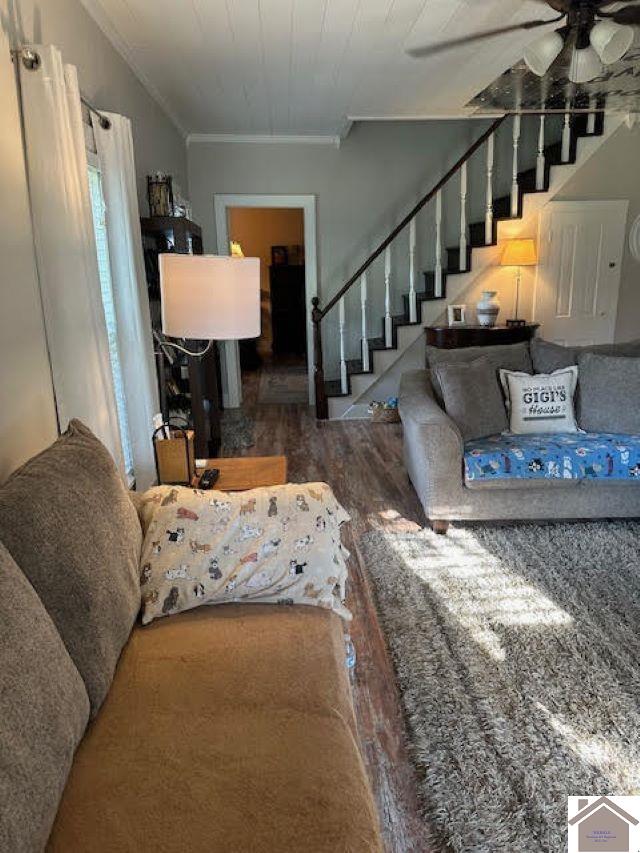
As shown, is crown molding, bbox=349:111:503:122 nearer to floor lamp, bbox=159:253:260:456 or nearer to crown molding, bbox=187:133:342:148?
crown molding, bbox=187:133:342:148

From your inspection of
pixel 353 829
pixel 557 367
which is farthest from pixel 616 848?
pixel 557 367

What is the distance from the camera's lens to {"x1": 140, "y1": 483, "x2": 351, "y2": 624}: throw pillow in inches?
57.2

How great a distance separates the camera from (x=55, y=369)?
6.17 ft

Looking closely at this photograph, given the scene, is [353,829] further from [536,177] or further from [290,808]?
[536,177]

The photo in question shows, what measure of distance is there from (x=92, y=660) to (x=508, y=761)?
1163 mm

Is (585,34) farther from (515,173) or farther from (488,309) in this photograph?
(488,309)

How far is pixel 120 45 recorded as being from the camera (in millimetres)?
2850

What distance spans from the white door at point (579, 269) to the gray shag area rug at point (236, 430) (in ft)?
10.2

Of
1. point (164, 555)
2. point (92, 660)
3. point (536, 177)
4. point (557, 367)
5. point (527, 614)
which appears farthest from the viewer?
point (536, 177)

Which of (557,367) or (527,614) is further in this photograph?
(557,367)

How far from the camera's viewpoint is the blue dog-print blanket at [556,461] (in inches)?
107

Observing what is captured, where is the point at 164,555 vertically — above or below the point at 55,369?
below

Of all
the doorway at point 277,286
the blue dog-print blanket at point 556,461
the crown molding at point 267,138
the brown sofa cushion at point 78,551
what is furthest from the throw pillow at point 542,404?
the doorway at point 277,286

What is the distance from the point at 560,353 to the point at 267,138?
140 inches
